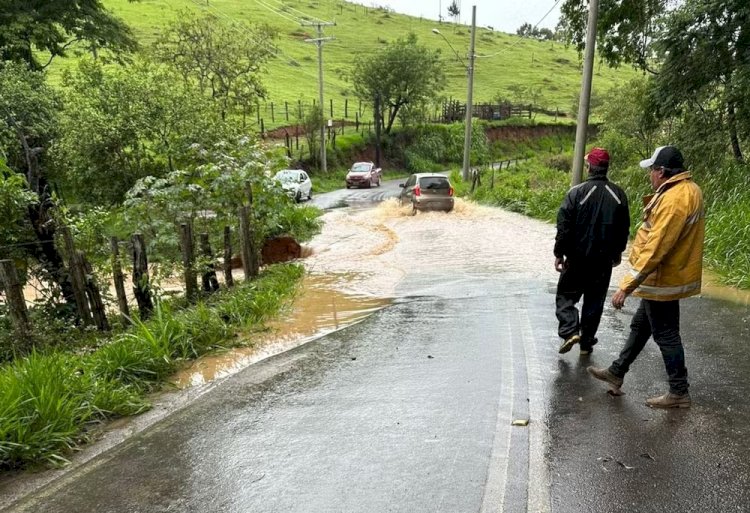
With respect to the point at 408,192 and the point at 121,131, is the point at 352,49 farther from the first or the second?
the point at 121,131

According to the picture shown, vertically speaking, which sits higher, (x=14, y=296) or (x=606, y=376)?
(x=14, y=296)

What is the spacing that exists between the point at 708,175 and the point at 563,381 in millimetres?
10262

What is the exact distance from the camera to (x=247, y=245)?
9.37 meters

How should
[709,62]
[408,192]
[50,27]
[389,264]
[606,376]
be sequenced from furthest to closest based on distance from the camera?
[408,192] < [50,27] < [709,62] < [389,264] < [606,376]

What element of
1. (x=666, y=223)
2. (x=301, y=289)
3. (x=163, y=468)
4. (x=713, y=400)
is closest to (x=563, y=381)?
(x=713, y=400)

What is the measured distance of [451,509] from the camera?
Result: 10.1ft

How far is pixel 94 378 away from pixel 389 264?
731 centimetres

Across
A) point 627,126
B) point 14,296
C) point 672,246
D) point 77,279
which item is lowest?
point 77,279

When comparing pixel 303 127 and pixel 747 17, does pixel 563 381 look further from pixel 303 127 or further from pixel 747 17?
pixel 303 127

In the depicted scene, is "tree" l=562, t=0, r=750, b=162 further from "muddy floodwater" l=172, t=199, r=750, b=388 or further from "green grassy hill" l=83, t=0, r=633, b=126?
"green grassy hill" l=83, t=0, r=633, b=126

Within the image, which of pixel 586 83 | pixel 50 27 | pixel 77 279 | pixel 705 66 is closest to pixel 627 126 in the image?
pixel 586 83

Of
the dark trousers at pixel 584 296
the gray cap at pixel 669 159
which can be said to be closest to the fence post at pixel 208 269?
the dark trousers at pixel 584 296

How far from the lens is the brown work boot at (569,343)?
5328 millimetres

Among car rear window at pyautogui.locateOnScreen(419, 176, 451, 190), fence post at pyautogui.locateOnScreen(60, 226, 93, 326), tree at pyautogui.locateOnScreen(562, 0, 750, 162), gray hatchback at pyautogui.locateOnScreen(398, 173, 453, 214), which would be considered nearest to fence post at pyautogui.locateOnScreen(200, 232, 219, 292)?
fence post at pyautogui.locateOnScreen(60, 226, 93, 326)
